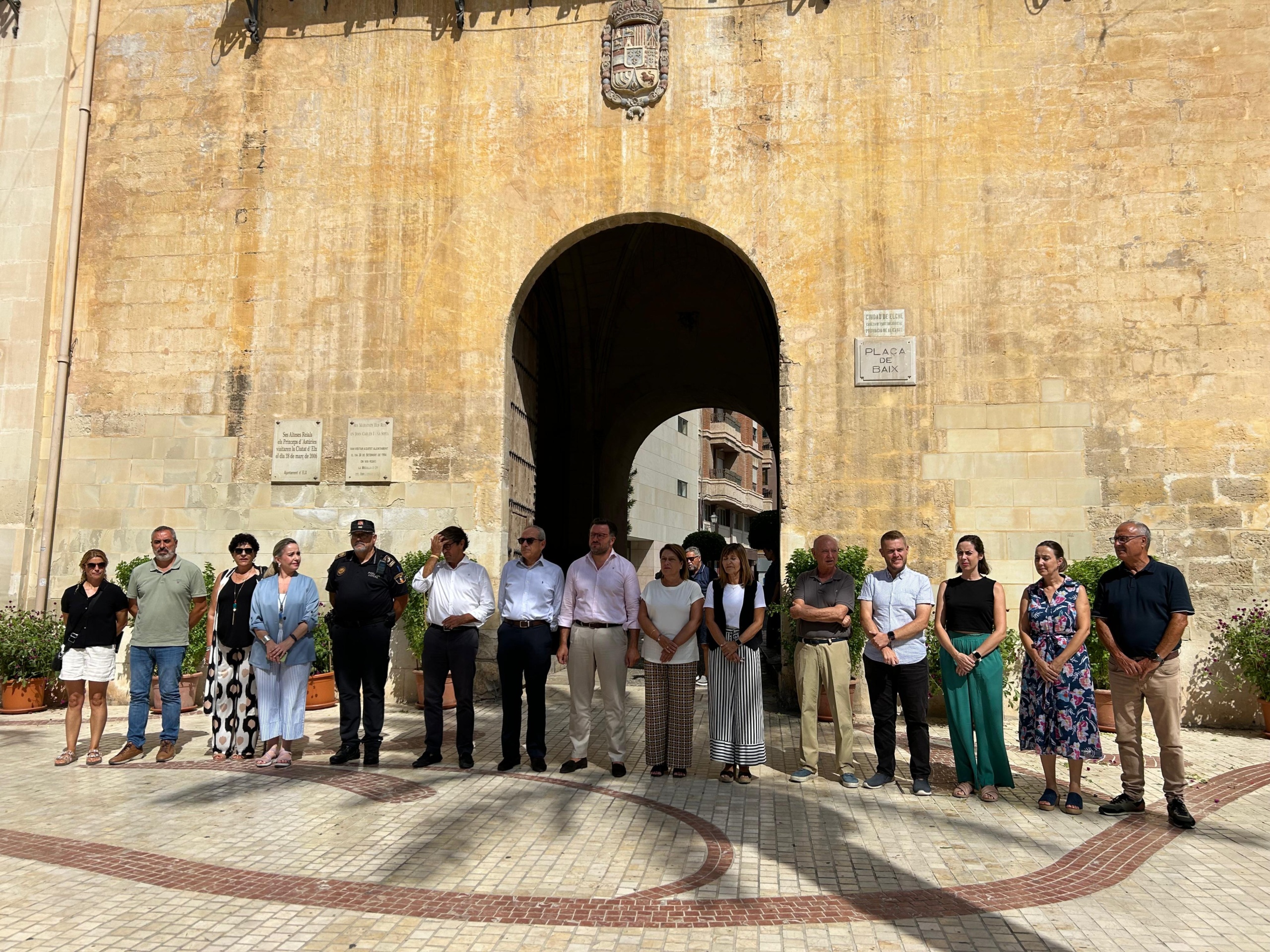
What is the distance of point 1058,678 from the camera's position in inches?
207

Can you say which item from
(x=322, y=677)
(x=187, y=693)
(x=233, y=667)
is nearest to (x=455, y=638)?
(x=233, y=667)

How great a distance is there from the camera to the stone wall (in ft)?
26.3

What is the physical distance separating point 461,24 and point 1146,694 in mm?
8642

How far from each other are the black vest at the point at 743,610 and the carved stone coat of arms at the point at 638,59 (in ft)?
17.1

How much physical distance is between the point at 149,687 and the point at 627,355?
10.6 meters

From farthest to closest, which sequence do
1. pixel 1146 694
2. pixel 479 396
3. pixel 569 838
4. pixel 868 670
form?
pixel 479 396 → pixel 868 670 → pixel 1146 694 → pixel 569 838

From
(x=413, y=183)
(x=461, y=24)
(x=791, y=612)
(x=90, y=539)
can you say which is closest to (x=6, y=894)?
(x=791, y=612)

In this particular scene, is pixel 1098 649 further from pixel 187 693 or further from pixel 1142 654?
pixel 187 693

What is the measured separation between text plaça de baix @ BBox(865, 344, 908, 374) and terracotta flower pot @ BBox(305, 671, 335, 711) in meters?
5.79

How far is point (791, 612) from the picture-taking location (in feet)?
19.9

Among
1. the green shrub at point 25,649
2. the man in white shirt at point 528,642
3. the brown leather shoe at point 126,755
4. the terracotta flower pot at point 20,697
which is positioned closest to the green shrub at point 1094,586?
the man in white shirt at point 528,642

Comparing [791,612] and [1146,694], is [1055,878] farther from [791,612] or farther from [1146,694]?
[791,612]

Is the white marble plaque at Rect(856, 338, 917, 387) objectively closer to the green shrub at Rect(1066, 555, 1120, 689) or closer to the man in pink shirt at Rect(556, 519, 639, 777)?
the green shrub at Rect(1066, 555, 1120, 689)

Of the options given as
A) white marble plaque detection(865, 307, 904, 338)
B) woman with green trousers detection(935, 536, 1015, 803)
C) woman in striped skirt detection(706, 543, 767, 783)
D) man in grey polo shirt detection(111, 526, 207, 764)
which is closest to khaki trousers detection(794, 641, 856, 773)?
woman in striped skirt detection(706, 543, 767, 783)
